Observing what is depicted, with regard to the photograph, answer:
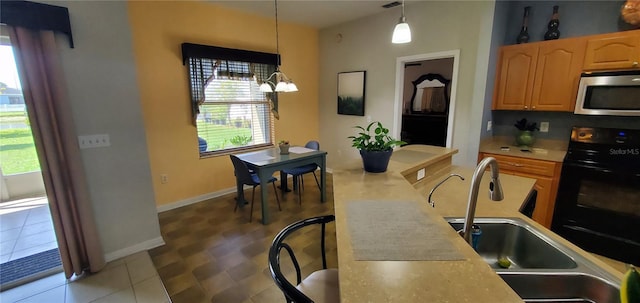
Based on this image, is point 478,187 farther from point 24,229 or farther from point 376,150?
point 24,229

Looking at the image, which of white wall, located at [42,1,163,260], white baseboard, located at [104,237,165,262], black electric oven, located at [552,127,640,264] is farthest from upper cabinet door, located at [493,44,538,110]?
white baseboard, located at [104,237,165,262]

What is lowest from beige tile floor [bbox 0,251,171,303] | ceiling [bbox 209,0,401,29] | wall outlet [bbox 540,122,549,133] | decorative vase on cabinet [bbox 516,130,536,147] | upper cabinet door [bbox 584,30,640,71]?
beige tile floor [bbox 0,251,171,303]

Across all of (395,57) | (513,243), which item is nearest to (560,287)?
(513,243)

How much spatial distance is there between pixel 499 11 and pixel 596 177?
1.89 metres

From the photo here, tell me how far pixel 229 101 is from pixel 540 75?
3.76m

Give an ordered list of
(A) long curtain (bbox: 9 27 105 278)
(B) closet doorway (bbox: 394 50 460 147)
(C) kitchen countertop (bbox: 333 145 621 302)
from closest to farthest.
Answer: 1. (C) kitchen countertop (bbox: 333 145 621 302)
2. (A) long curtain (bbox: 9 27 105 278)
3. (B) closet doorway (bbox: 394 50 460 147)

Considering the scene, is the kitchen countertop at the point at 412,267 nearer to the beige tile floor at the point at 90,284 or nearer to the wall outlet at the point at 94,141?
the beige tile floor at the point at 90,284

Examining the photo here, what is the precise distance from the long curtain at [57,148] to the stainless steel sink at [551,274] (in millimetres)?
2759

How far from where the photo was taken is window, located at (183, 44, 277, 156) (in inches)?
135

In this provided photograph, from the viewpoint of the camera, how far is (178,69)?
3.29 meters

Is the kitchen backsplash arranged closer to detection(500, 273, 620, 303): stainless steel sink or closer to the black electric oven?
the black electric oven

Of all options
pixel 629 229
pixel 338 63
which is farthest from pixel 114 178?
pixel 629 229

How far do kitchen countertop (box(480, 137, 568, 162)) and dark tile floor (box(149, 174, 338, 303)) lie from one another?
2.04 m

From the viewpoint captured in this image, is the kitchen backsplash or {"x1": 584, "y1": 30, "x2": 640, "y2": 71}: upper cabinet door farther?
the kitchen backsplash
